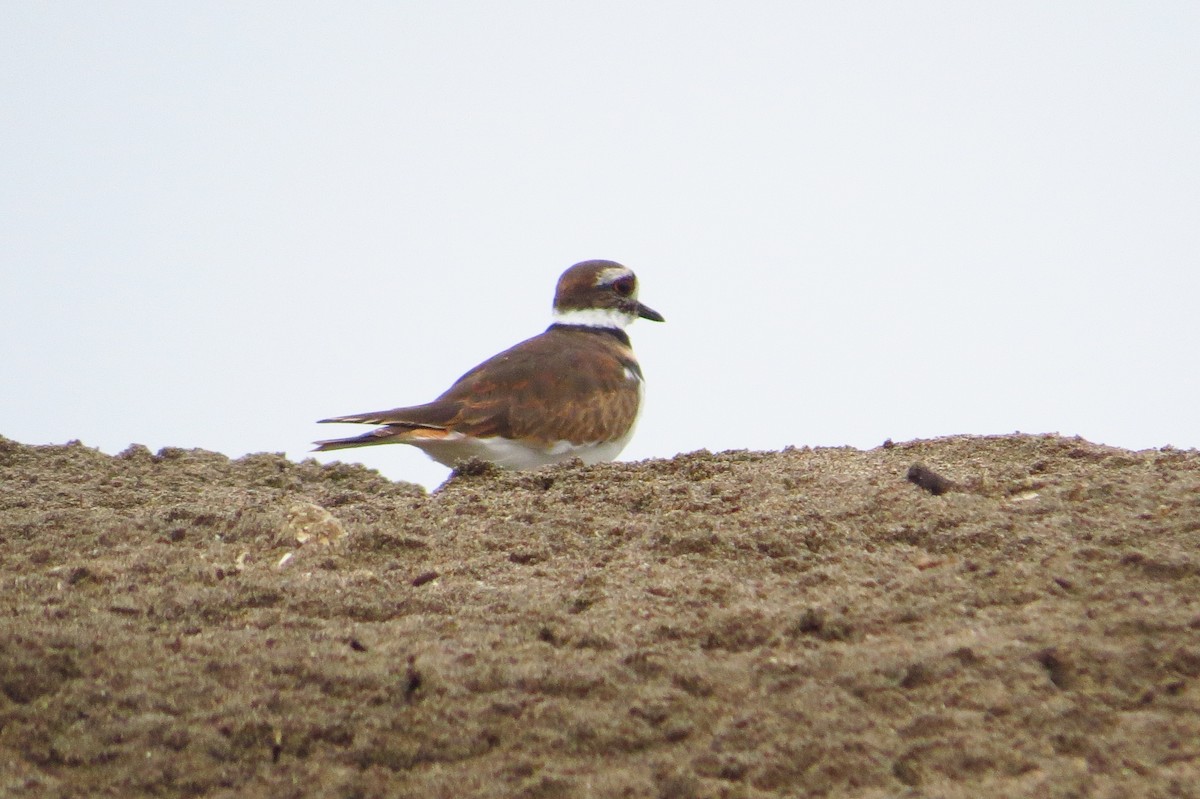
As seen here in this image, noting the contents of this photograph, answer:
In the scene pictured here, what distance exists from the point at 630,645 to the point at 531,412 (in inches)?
187

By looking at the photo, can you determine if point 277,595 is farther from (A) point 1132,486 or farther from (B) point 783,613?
(A) point 1132,486

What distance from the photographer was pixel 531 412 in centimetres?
852

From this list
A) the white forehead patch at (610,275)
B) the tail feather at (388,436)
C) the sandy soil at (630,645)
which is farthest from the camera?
the white forehead patch at (610,275)

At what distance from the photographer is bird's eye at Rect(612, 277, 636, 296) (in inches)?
411

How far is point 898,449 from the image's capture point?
643cm

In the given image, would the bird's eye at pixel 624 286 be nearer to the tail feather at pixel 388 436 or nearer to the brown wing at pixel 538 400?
the brown wing at pixel 538 400

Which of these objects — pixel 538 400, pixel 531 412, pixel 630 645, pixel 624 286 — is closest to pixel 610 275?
pixel 624 286

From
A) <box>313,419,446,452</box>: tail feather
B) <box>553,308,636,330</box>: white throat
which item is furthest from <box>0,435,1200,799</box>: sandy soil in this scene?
<box>553,308,636,330</box>: white throat

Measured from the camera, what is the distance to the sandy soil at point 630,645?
10.9ft

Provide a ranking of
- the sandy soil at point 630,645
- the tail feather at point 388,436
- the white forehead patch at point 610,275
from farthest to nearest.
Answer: the white forehead patch at point 610,275
the tail feather at point 388,436
the sandy soil at point 630,645

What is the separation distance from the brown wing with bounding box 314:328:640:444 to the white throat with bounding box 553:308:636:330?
0.98m

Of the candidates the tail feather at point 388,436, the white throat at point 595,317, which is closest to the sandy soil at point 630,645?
the tail feather at point 388,436

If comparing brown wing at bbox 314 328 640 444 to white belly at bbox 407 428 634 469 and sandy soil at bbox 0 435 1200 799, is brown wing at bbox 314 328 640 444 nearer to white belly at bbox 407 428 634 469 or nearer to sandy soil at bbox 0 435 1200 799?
white belly at bbox 407 428 634 469

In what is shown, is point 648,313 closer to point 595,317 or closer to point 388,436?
point 595,317
